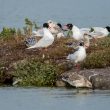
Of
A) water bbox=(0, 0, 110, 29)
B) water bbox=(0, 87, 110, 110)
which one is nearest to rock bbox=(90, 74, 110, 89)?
water bbox=(0, 87, 110, 110)

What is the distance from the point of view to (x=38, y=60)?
36281 millimetres

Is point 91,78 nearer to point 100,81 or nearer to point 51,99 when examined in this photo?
point 100,81

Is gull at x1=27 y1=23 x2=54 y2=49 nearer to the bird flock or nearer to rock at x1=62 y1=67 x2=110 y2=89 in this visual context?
the bird flock

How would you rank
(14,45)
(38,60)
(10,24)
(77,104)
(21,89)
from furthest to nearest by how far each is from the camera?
(10,24), (14,45), (38,60), (21,89), (77,104)

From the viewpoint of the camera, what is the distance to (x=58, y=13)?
69.7 m

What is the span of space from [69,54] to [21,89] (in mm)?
3857

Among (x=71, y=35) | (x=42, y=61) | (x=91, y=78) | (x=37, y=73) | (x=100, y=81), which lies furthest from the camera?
(x=71, y=35)

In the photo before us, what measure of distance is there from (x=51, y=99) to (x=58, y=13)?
39237 millimetres

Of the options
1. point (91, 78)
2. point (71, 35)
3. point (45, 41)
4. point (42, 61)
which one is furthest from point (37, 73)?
point (71, 35)

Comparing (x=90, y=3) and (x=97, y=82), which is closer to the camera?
(x=97, y=82)

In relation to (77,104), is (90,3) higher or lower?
higher

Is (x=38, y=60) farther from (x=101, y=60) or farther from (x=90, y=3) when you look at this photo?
(x=90, y=3)

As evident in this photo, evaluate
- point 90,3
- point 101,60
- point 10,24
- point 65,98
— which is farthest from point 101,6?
point 65,98

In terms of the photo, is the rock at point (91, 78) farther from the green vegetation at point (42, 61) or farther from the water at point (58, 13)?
the water at point (58, 13)
